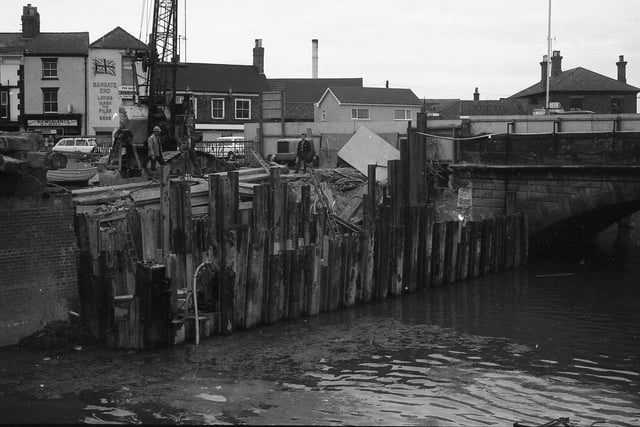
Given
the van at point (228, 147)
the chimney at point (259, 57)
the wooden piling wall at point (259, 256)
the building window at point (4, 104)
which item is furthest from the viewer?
the chimney at point (259, 57)

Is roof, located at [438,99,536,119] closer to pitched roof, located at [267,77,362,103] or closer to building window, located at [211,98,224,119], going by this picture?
pitched roof, located at [267,77,362,103]

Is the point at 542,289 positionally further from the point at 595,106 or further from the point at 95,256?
the point at 595,106

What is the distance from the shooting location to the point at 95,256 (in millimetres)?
15383

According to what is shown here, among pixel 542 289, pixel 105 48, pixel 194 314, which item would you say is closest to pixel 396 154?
pixel 542 289

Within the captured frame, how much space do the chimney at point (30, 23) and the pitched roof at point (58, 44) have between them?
0.44m

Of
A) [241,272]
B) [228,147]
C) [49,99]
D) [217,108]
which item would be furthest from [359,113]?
[241,272]

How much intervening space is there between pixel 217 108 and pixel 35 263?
51.2m

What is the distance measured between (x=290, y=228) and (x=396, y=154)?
11.1 m

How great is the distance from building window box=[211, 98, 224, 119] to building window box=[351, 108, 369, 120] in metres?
10.2

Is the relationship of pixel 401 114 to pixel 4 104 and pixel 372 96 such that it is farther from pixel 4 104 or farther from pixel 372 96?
pixel 4 104

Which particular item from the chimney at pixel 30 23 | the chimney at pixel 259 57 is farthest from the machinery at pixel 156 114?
the chimney at pixel 259 57

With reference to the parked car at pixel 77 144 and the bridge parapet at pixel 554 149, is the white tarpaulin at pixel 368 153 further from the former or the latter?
the parked car at pixel 77 144

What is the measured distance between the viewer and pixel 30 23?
2307 inches

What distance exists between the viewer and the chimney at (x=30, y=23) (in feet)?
192
